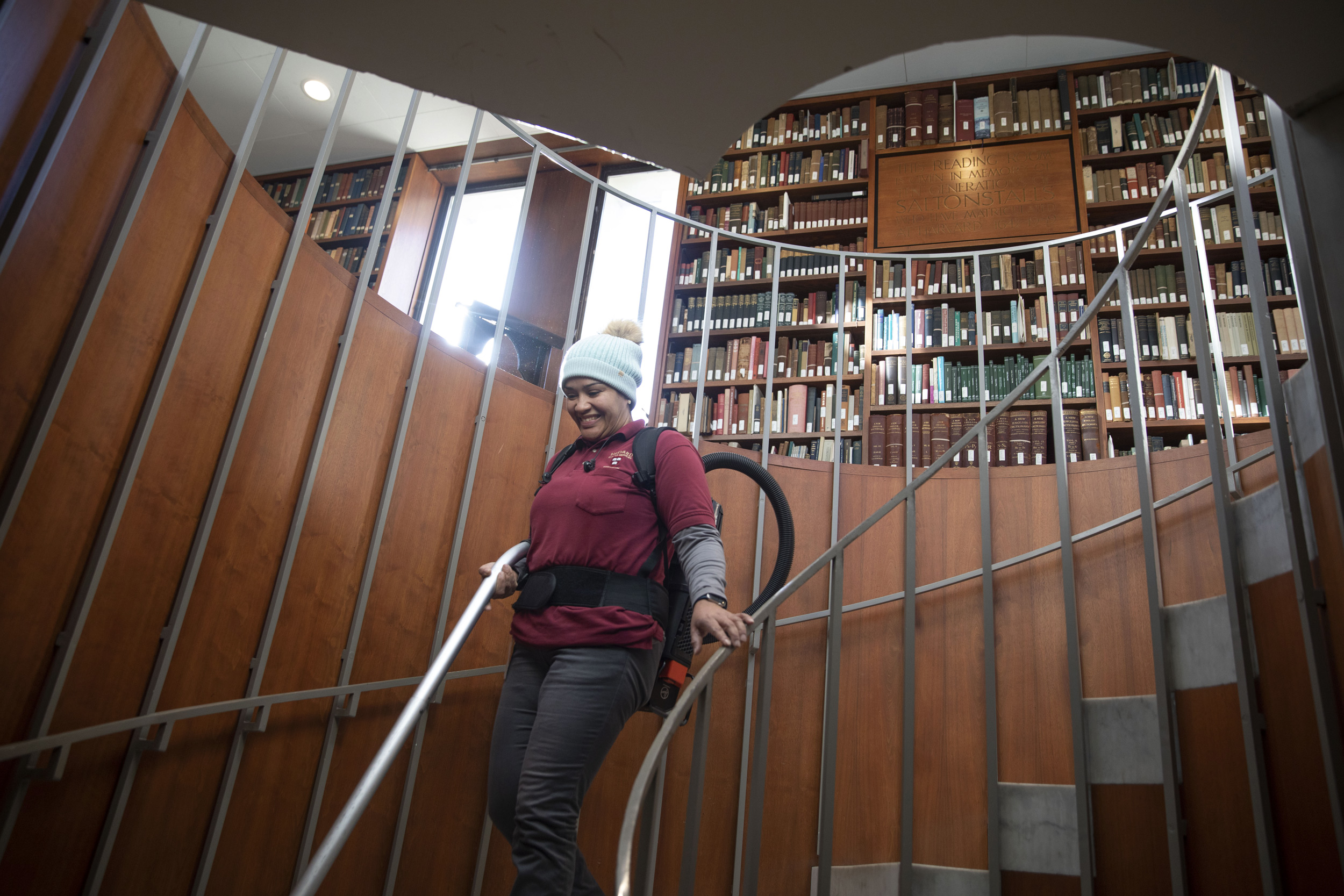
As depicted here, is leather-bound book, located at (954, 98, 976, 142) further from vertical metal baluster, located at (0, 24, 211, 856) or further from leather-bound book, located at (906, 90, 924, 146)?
vertical metal baluster, located at (0, 24, 211, 856)

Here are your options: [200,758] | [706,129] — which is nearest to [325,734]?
[200,758]

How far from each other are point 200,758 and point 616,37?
1.56 metres

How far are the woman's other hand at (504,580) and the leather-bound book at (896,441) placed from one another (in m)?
2.68

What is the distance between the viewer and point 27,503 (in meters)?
1.25

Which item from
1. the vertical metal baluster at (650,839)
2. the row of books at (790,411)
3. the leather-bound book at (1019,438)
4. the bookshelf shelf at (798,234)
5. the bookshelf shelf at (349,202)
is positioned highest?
the bookshelf shelf at (349,202)

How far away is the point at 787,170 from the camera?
5.07 meters

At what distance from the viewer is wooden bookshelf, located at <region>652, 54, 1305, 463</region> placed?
3971 millimetres

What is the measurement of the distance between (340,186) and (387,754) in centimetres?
581

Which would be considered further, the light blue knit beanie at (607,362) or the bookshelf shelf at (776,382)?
the bookshelf shelf at (776,382)

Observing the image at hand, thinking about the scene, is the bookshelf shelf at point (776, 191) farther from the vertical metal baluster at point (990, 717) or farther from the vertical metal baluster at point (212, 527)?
the vertical metal baluster at point (212, 527)

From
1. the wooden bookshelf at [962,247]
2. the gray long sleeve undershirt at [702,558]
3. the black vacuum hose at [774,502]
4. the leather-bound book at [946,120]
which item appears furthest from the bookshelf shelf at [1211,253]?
the gray long sleeve undershirt at [702,558]

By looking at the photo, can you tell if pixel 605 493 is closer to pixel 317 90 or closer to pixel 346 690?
pixel 346 690

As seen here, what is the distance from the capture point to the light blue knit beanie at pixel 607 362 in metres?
1.77

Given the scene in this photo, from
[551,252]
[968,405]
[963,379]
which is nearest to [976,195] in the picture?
[963,379]
